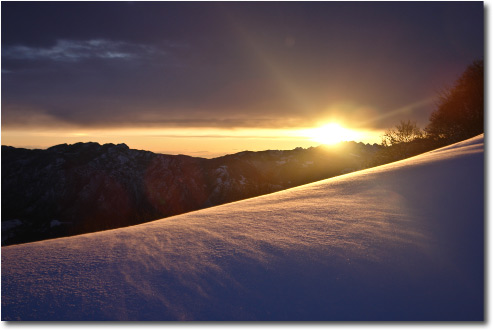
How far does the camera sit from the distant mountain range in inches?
1296

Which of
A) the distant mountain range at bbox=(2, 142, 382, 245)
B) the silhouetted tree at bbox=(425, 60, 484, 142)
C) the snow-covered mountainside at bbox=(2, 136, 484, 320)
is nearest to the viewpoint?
the snow-covered mountainside at bbox=(2, 136, 484, 320)

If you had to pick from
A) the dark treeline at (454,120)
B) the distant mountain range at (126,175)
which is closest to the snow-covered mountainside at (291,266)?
the dark treeline at (454,120)

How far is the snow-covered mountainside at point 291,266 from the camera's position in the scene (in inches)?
72.8

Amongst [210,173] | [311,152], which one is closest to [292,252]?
[210,173]

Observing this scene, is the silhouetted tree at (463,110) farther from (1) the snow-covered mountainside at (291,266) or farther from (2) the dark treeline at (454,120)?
(1) the snow-covered mountainside at (291,266)

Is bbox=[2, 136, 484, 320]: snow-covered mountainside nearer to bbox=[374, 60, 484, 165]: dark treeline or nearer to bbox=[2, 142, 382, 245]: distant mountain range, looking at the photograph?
bbox=[374, 60, 484, 165]: dark treeline

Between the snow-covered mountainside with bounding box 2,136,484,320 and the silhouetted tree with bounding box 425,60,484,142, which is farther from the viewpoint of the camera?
the silhouetted tree with bounding box 425,60,484,142

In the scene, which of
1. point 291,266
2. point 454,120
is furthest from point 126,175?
point 291,266

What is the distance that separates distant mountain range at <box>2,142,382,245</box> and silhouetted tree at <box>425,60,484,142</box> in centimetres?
1579

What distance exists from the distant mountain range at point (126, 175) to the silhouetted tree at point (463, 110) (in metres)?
15.8

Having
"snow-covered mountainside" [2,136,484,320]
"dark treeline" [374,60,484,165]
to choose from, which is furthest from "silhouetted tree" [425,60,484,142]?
"snow-covered mountainside" [2,136,484,320]

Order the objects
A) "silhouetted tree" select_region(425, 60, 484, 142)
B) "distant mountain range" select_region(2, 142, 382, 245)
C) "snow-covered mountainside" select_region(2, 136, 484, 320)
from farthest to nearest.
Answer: "distant mountain range" select_region(2, 142, 382, 245)
"silhouetted tree" select_region(425, 60, 484, 142)
"snow-covered mountainside" select_region(2, 136, 484, 320)

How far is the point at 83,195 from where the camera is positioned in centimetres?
3506

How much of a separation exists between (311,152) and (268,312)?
4336 centimetres
